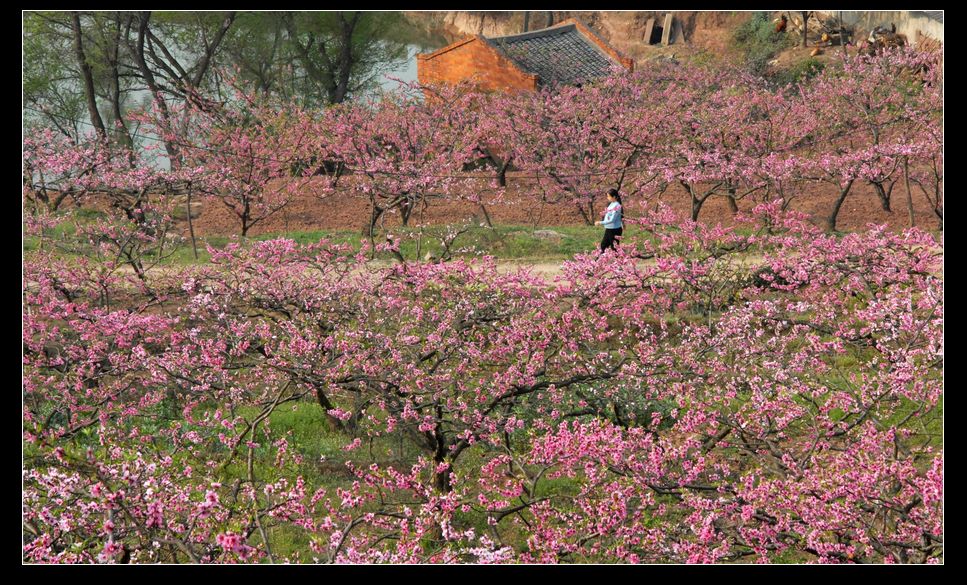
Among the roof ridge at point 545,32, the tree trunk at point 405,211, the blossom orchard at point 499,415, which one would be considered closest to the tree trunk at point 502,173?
the tree trunk at point 405,211

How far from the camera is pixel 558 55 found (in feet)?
107

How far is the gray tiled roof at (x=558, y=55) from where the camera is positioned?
102 ft

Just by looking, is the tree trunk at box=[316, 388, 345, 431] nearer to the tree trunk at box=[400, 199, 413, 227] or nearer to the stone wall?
the tree trunk at box=[400, 199, 413, 227]

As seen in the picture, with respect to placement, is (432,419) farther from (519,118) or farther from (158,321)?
(519,118)

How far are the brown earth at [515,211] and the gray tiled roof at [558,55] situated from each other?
21.5 ft

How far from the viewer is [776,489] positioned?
6.62 metres

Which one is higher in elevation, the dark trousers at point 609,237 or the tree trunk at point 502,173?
the tree trunk at point 502,173

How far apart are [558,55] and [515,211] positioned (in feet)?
34.2

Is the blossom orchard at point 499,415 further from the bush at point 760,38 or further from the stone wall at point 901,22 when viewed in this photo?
the bush at point 760,38

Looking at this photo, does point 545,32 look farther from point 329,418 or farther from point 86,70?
point 329,418

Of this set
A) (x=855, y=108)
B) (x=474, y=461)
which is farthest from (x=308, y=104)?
(x=474, y=461)

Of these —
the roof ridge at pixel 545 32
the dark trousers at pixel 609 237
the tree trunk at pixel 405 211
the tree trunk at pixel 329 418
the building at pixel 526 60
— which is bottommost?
the tree trunk at pixel 329 418

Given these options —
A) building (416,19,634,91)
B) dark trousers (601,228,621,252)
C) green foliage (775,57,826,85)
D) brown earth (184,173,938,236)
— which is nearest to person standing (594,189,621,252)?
dark trousers (601,228,621,252)

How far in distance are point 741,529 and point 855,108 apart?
1909 centimetres
